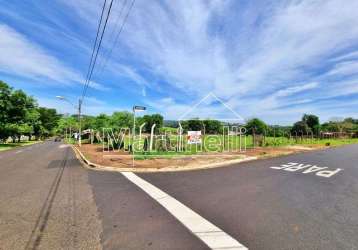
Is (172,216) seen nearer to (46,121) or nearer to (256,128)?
(256,128)

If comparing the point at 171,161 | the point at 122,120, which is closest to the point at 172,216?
the point at 171,161

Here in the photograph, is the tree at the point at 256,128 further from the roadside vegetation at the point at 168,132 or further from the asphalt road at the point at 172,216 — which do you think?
the asphalt road at the point at 172,216

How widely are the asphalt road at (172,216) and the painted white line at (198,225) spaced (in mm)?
113

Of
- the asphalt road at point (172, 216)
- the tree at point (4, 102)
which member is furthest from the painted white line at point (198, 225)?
the tree at point (4, 102)

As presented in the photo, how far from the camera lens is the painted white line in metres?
3.11

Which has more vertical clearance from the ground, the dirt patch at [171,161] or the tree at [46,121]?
the tree at [46,121]

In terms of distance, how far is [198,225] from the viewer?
3.75 meters

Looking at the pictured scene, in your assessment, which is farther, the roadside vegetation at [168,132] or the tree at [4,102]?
the tree at [4,102]

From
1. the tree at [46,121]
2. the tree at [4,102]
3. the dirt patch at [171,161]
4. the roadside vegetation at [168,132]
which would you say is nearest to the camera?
the dirt patch at [171,161]

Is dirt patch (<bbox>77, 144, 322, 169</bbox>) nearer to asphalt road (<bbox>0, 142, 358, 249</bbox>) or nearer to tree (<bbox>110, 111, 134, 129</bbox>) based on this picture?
asphalt road (<bbox>0, 142, 358, 249</bbox>)

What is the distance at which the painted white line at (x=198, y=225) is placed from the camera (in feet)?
10.2

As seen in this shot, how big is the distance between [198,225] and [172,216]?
2.12 feet

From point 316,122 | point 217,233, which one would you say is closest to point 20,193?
point 217,233

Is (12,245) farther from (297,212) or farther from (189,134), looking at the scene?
(189,134)
